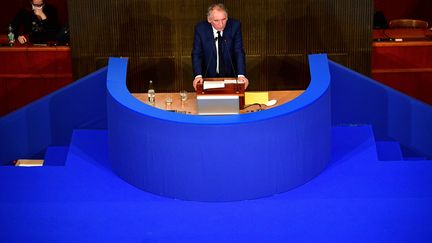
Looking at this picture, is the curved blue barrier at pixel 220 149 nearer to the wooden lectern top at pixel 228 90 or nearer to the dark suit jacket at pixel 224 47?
the wooden lectern top at pixel 228 90

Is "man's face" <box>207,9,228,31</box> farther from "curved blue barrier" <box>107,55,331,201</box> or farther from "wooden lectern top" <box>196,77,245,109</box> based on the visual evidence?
"curved blue barrier" <box>107,55,331,201</box>

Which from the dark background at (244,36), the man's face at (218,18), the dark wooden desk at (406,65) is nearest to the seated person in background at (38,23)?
the dark background at (244,36)

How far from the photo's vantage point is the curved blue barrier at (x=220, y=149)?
658 cm

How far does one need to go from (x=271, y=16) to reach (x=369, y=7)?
0.93 metres

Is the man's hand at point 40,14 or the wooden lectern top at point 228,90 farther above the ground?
the man's hand at point 40,14

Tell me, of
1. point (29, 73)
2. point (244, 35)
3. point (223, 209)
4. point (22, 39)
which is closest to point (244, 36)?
point (244, 35)

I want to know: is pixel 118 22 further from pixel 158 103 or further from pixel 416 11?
pixel 416 11

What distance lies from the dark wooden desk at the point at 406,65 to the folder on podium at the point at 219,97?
2657 millimetres

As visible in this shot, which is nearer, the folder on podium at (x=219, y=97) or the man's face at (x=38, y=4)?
the folder on podium at (x=219, y=97)

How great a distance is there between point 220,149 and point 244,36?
2433 mm

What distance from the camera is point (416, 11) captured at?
485 inches

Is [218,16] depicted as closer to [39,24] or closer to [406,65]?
[406,65]

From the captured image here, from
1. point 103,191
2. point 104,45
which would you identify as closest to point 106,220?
point 103,191

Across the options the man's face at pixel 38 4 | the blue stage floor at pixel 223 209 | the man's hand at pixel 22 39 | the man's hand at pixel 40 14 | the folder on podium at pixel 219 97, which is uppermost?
the man's face at pixel 38 4
